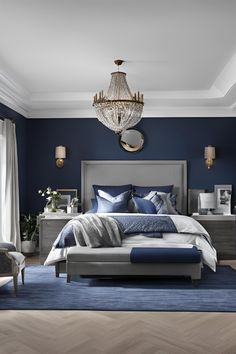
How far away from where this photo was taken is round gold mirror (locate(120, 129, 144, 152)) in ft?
26.2

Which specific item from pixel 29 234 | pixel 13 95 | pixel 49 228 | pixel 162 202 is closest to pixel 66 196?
pixel 29 234

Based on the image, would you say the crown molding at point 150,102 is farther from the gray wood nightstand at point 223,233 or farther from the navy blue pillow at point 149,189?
the gray wood nightstand at point 223,233

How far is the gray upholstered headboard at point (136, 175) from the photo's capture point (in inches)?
311

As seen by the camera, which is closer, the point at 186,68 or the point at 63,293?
the point at 63,293

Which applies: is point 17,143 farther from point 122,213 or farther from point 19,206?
point 122,213

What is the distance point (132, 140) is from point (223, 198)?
1.85m

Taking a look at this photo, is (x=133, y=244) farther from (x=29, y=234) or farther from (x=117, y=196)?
(x=29, y=234)

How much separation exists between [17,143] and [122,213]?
214 centimetres

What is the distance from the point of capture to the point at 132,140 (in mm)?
7996

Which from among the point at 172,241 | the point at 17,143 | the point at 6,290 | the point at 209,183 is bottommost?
the point at 6,290

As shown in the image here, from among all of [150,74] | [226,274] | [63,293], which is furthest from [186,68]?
[63,293]

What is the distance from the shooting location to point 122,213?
22.8 feet

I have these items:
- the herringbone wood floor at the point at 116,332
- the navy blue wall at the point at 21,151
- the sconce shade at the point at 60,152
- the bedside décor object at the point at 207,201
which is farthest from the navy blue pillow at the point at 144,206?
the herringbone wood floor at the point at 116,332

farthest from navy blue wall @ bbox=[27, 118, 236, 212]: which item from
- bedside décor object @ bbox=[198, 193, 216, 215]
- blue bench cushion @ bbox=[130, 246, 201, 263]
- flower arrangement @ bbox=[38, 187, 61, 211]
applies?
blue bench cushion @ bbox=[130, 246, 201, 263]
